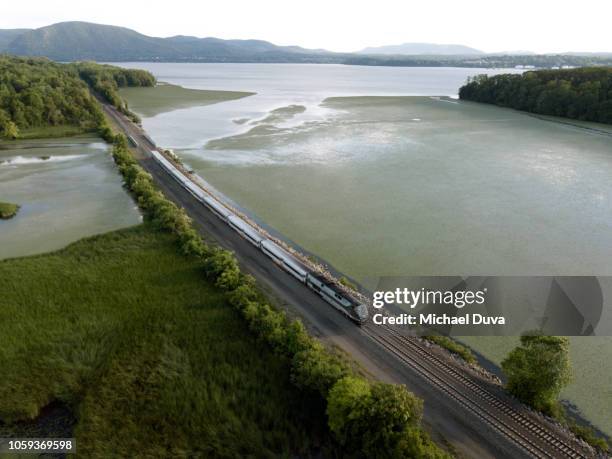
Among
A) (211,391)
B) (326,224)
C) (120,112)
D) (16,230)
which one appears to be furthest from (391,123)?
(211,391)

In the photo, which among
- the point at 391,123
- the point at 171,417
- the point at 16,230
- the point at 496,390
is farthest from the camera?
the point at 391,123

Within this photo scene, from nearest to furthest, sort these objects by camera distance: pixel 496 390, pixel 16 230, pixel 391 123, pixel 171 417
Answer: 1. pixel 171 417
2. pixel 496 390
3. pixel 16 230
4. pixel 391 123

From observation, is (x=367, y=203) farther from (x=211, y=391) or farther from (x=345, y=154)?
(x=211, y=391)

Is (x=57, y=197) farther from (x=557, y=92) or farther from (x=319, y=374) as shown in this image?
(x=557, y=92)

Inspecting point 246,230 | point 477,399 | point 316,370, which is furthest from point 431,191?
point 316,370

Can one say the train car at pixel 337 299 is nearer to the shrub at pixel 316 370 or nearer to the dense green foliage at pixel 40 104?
the shrub at pixel 316 370

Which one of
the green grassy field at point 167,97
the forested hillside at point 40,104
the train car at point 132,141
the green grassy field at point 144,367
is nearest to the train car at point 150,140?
the train car at point 132,141
